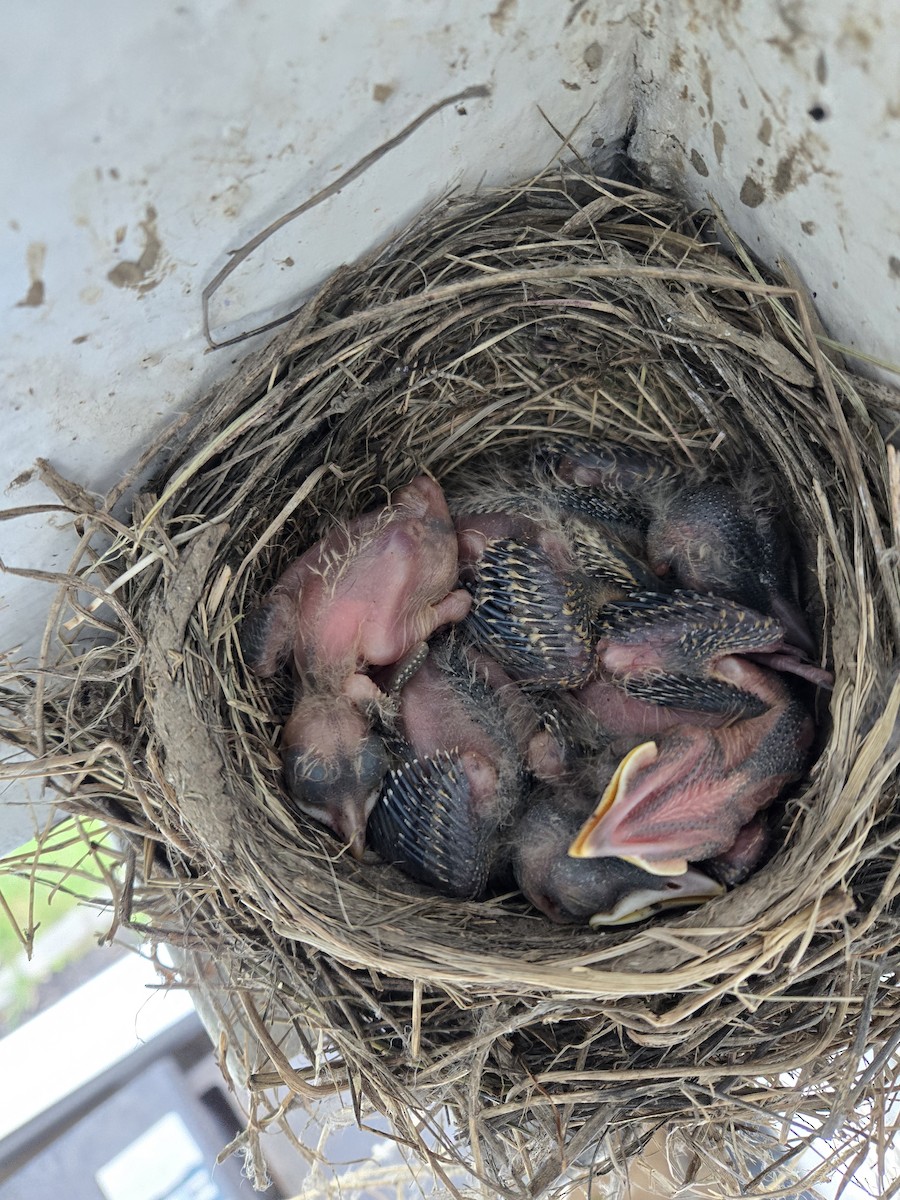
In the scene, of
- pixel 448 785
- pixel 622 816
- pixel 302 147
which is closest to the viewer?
pixel 302 147

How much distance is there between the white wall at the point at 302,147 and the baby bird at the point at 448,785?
549mm

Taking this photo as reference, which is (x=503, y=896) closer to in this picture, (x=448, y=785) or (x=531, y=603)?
(x=448, y=785)

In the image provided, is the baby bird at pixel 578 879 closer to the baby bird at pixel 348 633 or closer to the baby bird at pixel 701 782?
the baby bird at pixel 701 782

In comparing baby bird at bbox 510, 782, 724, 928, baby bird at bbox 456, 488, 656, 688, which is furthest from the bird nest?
baby bird at bbox 456, 488, 656, 688

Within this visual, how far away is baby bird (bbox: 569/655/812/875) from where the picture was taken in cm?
110

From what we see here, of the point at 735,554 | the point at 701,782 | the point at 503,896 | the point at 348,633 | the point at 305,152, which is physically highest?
the point at 305,152

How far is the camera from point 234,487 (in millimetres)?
1202

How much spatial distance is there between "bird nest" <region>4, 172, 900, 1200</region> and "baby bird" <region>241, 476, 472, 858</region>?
0.14ft

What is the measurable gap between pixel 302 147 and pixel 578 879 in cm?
94

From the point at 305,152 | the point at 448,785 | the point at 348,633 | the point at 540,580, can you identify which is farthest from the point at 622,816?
the point at 305,152

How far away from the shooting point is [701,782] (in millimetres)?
1158

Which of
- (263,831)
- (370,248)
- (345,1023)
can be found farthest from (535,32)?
(345,1023)

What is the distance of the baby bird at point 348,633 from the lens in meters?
1.27

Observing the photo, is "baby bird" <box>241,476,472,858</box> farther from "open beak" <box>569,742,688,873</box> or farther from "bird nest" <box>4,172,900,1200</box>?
"open beak" <box>569,742,688,873</box>
